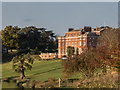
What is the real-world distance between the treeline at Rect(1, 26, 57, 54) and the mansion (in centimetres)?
1117

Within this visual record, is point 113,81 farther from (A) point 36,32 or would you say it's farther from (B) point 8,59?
(A) point 36,32

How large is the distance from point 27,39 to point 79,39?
21.7 m

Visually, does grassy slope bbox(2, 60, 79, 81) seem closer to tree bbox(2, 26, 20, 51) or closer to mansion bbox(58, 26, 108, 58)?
mansion bbox(58, 26, 108, 58)

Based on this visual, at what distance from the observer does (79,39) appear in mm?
80375

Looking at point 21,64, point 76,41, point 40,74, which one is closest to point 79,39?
point 76,41

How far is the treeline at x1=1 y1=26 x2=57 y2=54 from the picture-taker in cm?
8706

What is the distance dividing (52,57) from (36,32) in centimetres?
1780

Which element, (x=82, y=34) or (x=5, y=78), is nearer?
(x=5, y=78)

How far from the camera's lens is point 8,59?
82.1m

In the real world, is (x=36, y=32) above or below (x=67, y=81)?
above

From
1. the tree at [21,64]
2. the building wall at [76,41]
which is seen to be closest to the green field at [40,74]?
the tree at [21,64]

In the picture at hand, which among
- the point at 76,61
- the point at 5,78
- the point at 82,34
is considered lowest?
the point at 5,78

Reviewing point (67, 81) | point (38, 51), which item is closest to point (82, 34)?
point (38, 51)

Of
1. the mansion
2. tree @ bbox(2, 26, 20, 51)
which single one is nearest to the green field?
the mansion
